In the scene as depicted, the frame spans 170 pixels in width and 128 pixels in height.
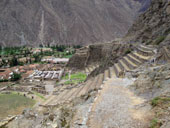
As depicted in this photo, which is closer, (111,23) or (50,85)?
(50,85)

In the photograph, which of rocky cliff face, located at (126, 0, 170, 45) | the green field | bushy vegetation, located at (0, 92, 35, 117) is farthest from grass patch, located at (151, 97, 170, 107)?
bushy vegetation, located at (0, 92, 35, 117)

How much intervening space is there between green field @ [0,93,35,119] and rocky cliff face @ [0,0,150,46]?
64.3 meters

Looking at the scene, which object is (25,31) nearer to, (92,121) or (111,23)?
(111,23)

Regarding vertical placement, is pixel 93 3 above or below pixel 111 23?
above

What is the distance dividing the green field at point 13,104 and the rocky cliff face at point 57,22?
211 feet

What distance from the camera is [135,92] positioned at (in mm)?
8219

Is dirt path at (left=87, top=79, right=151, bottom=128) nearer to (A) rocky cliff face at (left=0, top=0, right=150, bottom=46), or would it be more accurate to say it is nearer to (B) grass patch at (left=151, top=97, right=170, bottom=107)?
(B) grass patch at (left=151, top=97, right=170, bottom=107)

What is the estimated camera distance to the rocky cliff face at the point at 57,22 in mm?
87144

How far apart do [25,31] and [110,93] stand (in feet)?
295

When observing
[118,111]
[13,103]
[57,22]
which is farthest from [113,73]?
[57,22]

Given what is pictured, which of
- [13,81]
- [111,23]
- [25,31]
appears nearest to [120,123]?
[13,81]

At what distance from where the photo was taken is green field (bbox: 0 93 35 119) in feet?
59.0

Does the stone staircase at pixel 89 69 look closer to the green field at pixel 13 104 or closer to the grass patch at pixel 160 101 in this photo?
the green field at pixel 13 104

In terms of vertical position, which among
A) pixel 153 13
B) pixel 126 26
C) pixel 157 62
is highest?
pixel 126 26
